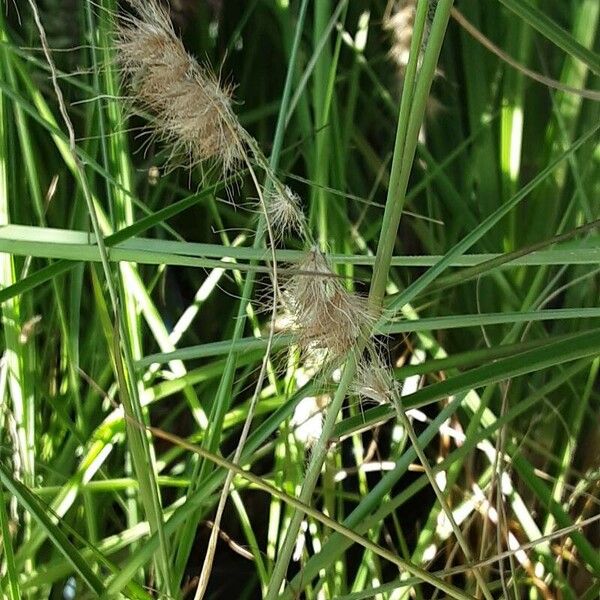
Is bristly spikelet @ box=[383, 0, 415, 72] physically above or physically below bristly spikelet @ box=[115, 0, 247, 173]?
above

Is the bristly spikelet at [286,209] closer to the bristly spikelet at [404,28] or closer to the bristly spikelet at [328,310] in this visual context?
the bristly spikelet at [328,310]

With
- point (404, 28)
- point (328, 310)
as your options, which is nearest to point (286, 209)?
point (328, 310)

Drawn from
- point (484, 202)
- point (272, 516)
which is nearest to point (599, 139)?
point (484, 202)

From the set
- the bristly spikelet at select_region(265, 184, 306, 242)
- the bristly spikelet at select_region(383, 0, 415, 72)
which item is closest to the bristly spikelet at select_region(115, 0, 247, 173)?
the bristly spikelet at select_region(265, 184, 306, 242)

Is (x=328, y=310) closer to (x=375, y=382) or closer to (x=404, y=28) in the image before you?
(x=375, y=382)

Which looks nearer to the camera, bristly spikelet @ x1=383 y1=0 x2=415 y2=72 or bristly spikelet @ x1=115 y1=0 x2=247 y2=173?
bristly spikelet @ x1=115 y1=0 x2=247 y2=173

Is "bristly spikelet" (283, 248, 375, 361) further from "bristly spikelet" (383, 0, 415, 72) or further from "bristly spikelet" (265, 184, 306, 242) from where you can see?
"bristly spikelet" (383, 0, 415, 72)

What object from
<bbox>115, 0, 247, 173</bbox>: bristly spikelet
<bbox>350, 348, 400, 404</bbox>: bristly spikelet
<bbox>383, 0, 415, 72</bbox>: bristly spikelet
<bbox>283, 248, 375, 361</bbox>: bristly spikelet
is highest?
<bbox>383, 0, 415, 72</bbox>: bristly spikelet

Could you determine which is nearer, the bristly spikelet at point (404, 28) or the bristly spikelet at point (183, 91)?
the bristly spikelet at point (183, 91)

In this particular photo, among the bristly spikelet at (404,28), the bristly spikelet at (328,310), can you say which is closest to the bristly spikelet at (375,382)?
the bristly spikelet at (328,310)

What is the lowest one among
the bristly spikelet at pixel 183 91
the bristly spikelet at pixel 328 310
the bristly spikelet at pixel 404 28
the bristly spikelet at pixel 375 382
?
the bristly spikelet at pixel 375 382
